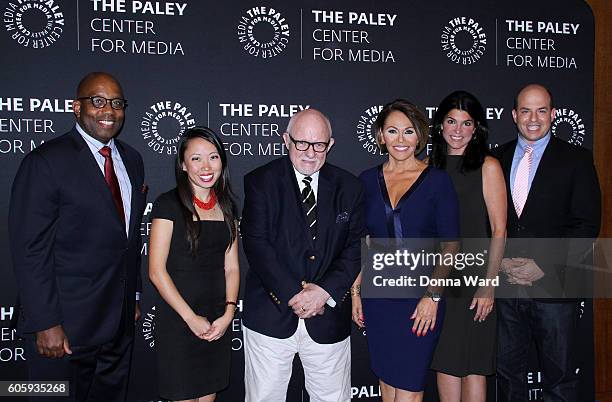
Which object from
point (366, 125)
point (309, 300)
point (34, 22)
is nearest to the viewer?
point (309, 300)

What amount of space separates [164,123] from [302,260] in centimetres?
149

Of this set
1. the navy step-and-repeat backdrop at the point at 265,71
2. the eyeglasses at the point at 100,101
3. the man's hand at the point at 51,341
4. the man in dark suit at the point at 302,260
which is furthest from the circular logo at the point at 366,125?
the man's hand at the point at 51,341

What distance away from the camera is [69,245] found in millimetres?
2520

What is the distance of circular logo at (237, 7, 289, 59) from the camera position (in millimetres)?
3613

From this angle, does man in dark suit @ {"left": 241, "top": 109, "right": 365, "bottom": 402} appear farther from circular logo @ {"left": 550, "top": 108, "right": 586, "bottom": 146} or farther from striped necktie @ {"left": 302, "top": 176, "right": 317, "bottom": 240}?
circular logo @ {"left": 550, "top": 108, "right": 586, "bottom": 146}

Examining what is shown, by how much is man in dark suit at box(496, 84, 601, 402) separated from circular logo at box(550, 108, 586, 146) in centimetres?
96

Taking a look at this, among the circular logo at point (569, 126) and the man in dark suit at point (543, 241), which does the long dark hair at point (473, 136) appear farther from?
the circular logo at point (569, 126)

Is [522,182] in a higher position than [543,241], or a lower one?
higher

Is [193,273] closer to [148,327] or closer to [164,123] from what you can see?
[148,327]

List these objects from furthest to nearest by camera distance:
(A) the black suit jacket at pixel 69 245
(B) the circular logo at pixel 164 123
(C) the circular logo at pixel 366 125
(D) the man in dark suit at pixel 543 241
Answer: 1. (C) the circular logo at pixel 366 125
2. (B) the circular logo at pixel 164 123
3. (D) the man in dark suit at pixel 543 241
4. (A) the black suit jacket at pixel 69 245

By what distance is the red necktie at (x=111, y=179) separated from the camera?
2621 millimetres

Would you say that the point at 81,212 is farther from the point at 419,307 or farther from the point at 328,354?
the point at 419,307

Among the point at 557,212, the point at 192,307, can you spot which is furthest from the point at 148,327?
the point at 557,212

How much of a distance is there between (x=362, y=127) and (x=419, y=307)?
1516 mm
